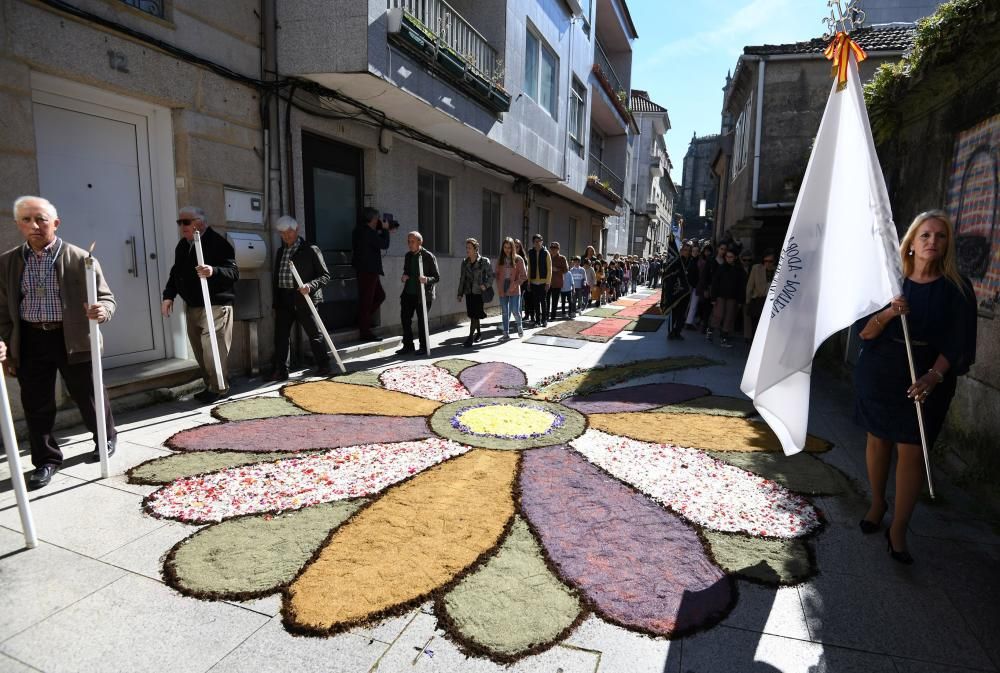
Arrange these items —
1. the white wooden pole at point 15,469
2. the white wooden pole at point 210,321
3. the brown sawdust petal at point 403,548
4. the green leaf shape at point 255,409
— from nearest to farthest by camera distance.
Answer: the brown sawdust petal at point 403,548 < the white wooden pole at point 15,469 < the white wooden pole at point 210,321 < the green leaf shape at point 255,409

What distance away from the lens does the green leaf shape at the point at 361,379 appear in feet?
22.1

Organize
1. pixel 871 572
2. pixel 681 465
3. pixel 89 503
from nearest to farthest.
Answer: pixel 871 572
pixel 89 503
pixel 681 465

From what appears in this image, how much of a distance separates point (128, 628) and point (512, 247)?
28.2 feet

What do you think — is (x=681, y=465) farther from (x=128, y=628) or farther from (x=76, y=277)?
(x=76, y=277)

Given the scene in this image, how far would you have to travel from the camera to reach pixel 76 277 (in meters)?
3.91

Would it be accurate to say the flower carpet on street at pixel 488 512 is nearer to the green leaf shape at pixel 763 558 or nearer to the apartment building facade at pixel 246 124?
the green leaf shape at pixel 763 558

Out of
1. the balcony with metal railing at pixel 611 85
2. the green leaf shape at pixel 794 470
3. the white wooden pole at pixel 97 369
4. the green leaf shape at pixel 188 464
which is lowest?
the green leaf shape at pixel 794 470

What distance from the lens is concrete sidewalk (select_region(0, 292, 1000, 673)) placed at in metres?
2.29

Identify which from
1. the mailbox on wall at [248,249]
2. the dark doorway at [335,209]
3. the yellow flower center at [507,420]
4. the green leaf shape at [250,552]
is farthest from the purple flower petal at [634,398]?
the dark doorway at [335,209]

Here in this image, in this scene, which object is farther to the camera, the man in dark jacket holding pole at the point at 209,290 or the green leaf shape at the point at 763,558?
the man in dark jacket holding pole at the point at 209,290

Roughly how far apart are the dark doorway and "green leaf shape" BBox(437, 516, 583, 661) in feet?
21.1

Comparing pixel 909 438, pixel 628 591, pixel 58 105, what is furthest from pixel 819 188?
pixel 58 105

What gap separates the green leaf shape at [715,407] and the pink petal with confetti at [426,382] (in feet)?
7.51

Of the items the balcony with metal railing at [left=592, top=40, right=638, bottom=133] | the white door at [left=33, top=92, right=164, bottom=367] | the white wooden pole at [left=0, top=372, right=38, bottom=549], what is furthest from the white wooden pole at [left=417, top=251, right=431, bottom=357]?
the balcony with metal railing at [left=592, top=40, right=638, bottom=133]
